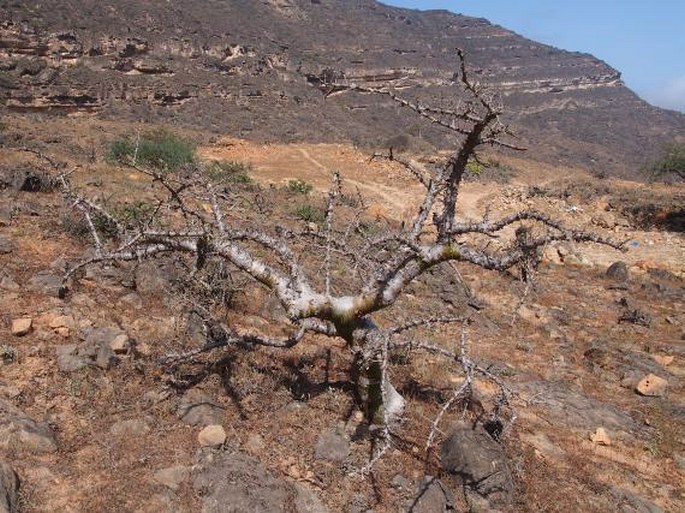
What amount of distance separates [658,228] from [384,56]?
2107 inches

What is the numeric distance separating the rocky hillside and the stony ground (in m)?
8.94

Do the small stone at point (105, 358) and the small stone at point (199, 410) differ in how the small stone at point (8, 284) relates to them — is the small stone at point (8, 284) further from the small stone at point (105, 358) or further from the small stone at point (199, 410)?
the small stone at point (199, 410)

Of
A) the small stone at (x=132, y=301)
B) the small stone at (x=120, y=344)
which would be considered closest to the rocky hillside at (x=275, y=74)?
the small stone at (x=132, y=301)

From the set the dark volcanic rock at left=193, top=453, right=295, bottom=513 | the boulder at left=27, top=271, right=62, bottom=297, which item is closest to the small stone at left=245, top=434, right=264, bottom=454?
the dark volcanic rock at left=193, top=453, right=295, bottom=513

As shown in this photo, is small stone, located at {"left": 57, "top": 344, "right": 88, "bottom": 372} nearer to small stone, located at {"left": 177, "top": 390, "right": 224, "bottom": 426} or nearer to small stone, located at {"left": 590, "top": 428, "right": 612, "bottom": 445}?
small stone, located at {"left": 177, "top": 390, "right": 224, "bottom": 426}

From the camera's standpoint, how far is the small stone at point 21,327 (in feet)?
16.7

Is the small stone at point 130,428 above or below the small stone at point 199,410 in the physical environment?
below

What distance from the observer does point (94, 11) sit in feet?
153

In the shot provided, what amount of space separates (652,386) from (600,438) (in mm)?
2179

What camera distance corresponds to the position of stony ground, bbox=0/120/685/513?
13.4 feet

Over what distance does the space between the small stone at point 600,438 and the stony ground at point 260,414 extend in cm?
3

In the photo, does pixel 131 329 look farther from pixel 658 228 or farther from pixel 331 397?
pixel 658 228

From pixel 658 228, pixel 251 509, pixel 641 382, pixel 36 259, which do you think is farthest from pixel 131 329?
pixel 658 228

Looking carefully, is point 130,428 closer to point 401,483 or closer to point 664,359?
point 401,483
